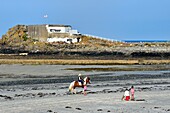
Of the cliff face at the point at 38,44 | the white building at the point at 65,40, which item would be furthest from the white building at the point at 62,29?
the cliff face at the point at 38,44

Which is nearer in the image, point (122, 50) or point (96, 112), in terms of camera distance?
point (96, 112)

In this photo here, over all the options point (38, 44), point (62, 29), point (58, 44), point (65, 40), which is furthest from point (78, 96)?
point (62, 29)

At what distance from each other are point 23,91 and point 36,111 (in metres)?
8.52

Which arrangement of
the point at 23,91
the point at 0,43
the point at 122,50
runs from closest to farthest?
the point at 23,91 → the point at 122,50 → the point at 0,43

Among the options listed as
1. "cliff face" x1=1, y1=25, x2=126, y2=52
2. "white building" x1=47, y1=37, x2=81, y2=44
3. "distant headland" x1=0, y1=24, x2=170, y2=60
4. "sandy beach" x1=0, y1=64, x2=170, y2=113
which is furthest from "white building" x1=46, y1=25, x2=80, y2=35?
"sandy beach" x1=0, y1=64, x2=170, y2=113

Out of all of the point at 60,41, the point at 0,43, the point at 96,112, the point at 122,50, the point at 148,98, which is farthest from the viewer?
the point at 0,43

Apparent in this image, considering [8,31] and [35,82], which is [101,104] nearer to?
[35,82]

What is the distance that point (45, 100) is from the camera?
75.2 feet

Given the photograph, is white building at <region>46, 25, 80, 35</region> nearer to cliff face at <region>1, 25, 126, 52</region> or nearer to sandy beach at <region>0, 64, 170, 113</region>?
cliff face at <region>1, 25, 126, 52</region>

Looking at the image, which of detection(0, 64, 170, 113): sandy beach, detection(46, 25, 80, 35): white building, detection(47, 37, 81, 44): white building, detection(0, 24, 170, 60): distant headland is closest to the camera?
detection(0, 64, 170, 113): sandy beach

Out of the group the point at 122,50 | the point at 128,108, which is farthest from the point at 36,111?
the point at 122,50

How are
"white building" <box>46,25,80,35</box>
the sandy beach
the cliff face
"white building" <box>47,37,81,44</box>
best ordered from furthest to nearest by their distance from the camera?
"white building" <box>46,25,80,35</box> < "white building" <box>47,37,81,44</box> < the cliff face < the sandy beach

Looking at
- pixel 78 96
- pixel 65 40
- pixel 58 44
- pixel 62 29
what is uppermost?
pixel 62 29

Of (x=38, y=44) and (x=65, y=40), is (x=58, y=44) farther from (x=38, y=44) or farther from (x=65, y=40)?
(x=65, y=40)
